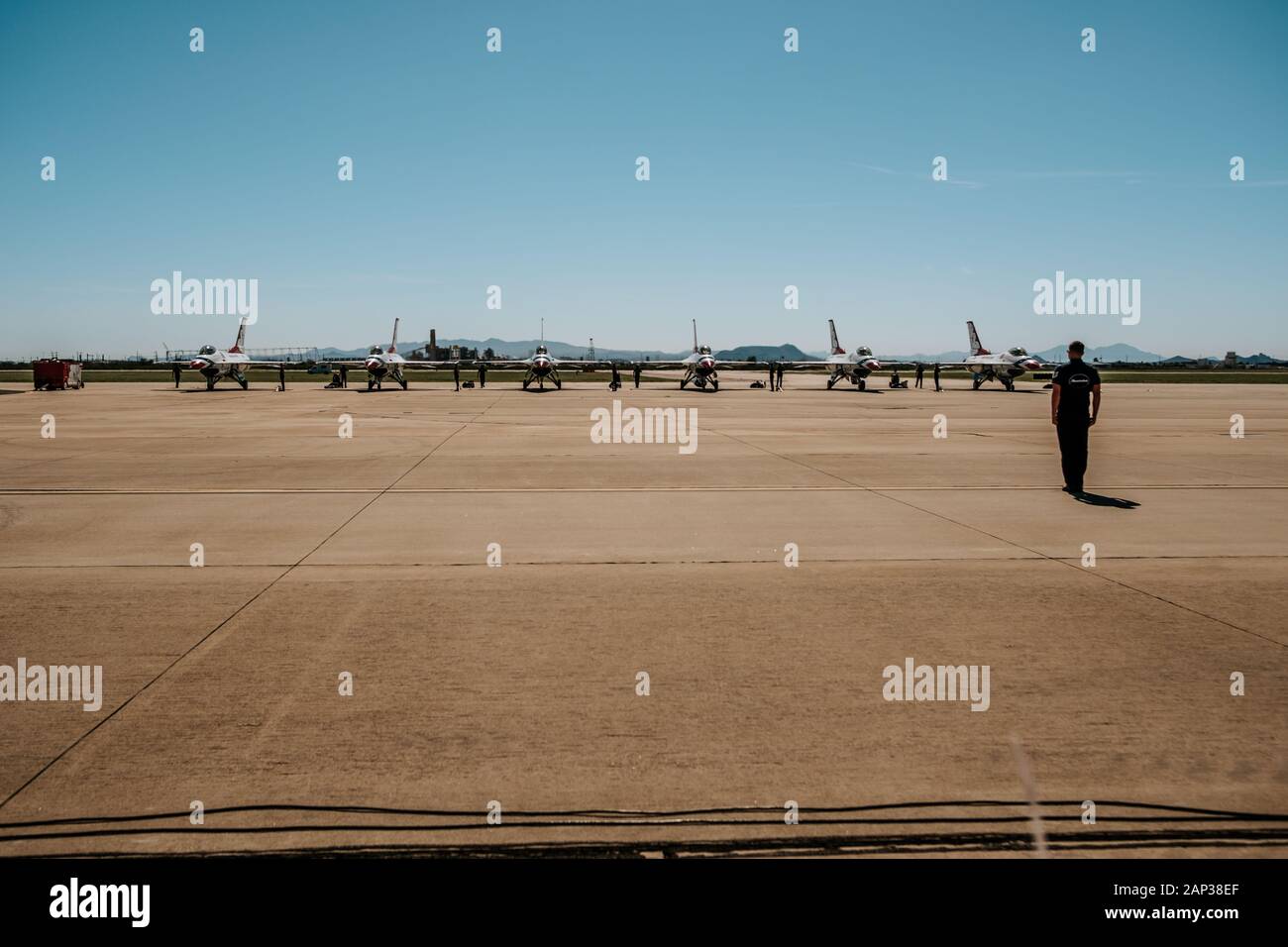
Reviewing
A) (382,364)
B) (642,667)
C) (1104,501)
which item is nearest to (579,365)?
(382,364)

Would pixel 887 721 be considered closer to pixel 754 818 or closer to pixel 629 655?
pixel 754 818

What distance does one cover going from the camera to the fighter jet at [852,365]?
173 ft

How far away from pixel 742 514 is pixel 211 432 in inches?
703

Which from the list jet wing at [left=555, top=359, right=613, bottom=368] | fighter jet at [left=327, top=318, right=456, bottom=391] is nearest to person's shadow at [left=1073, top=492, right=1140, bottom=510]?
fighter jet at [left=327, top=318, right=456, bottom=391]

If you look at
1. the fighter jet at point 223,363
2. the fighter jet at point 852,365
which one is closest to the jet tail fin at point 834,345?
the fighter jet at point 852,365

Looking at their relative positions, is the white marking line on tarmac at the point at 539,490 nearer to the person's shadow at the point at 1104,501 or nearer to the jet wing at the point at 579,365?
the person's shadow at the point at 1104,501

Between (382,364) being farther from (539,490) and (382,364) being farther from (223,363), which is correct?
(539,490)

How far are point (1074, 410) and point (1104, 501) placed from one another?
153 cm

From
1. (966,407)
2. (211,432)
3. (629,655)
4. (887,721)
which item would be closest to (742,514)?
(629,655)

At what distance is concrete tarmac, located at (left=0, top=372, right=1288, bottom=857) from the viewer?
3.30 m

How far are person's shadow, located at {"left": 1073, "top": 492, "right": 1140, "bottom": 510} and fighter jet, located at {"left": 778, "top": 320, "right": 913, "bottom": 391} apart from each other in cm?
4179

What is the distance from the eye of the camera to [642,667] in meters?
5.05

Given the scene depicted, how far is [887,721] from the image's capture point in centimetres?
427

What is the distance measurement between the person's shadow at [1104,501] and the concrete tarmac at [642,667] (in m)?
0.20
